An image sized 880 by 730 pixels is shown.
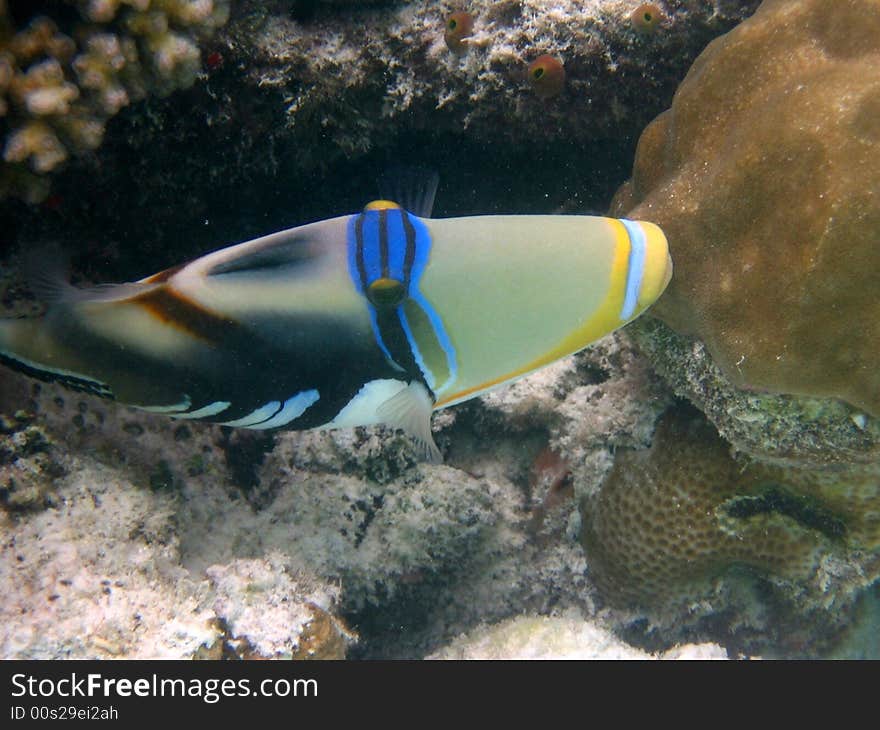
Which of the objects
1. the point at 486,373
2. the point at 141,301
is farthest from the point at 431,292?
the point at 141,301

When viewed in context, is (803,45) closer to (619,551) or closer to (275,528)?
(619,551)

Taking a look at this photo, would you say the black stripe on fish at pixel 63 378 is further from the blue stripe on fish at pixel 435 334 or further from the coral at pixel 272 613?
the coral at pixel 272 613

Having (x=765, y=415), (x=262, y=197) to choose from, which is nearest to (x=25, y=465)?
(x=262, y=197)

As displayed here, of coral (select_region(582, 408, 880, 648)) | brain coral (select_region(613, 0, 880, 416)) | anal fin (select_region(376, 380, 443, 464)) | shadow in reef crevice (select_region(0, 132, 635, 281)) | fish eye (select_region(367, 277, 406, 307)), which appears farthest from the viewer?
coral (select_region(582, 408, 880, 648))

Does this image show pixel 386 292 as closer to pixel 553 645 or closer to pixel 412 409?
pixel 412 409

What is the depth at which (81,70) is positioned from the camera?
8.13ft

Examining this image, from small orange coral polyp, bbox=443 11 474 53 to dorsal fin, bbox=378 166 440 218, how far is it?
4.91ft

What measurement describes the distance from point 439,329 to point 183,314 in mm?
789

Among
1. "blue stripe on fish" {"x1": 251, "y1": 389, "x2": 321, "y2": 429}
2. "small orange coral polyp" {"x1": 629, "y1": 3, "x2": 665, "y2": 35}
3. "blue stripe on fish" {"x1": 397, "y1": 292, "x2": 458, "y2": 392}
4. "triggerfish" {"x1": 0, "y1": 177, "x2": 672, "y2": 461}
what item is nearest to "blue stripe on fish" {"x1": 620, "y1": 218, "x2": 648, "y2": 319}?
"triggerfish" {"x1": 0, "y1": 177, "x2": 672, "y2": 461}

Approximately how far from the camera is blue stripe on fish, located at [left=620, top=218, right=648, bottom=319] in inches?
69.4

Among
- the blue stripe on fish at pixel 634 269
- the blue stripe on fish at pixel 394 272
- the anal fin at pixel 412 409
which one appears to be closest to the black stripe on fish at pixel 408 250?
the blue stripe on fish at pixel 394 272

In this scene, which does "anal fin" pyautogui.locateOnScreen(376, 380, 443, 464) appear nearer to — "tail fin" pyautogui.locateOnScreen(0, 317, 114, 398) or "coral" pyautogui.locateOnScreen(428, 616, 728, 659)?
"tail fin" pyautogui.locateOnScreen(0, 317, 114, 398)

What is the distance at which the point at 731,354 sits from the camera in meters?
2.65
